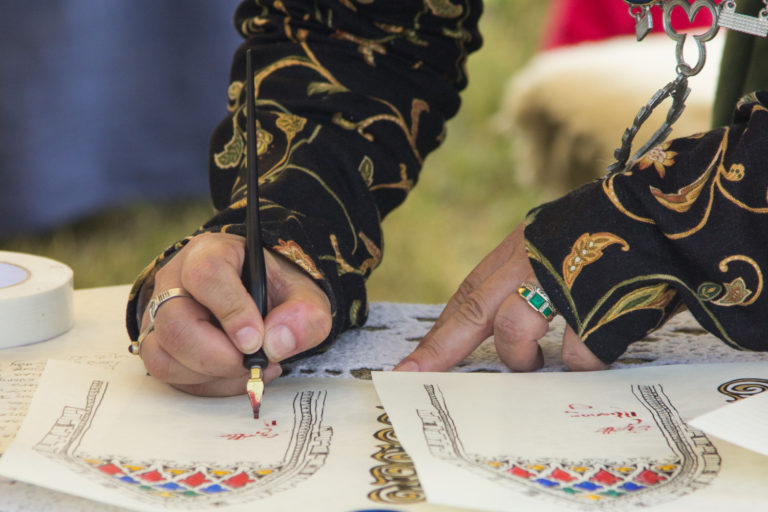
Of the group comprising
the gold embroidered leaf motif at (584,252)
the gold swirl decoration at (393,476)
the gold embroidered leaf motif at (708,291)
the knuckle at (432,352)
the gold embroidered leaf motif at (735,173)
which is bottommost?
the knuckle at (432,352)

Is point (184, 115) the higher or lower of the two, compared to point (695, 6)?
lower

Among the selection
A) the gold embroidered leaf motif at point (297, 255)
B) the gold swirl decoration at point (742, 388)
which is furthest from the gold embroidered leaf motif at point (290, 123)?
the gold swirl decoration at point (742, 388)

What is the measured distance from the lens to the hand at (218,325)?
540mm

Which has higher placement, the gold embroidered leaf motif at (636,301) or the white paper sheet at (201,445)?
the gold embroidered leaf motif at (636,301)

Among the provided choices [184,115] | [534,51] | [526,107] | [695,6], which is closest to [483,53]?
[534,51]

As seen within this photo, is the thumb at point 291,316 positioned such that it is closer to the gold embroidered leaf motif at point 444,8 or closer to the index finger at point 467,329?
the index finger at point 467,329

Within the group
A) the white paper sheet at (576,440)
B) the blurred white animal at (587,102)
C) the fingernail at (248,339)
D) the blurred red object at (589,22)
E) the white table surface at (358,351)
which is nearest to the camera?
the white paper sheet at (576,440)

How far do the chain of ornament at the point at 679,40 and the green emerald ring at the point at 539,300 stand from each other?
0.13 m

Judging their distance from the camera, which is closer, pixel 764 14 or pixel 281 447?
pixel 281 447

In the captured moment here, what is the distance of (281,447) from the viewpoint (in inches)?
19.9

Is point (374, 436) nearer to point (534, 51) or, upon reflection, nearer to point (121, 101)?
point (121, 101)

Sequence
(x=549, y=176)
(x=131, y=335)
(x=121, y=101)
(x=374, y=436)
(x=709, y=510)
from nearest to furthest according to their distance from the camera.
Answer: (x=709, y=510)
(x=374, y=436)
(x=131, y=335)
(x=549, y=176)
(x=121, y=101)

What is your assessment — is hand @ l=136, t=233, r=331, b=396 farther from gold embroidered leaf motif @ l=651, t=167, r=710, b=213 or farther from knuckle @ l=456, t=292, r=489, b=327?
gold embroidered leaf motif @ l=651, t=167, r=710, b=213

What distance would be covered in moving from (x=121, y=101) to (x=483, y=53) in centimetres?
175
